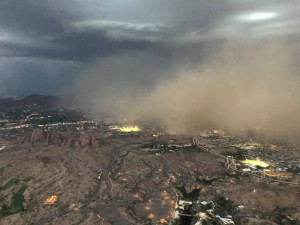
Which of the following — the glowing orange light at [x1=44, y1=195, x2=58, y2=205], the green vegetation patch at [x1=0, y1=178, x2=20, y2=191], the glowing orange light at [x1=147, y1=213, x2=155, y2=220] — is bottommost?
the glowing orange light at [x1=147, y1=213, x2=155, y2=220]

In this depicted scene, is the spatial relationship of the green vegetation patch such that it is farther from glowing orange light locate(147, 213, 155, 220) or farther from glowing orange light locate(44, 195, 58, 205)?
glowing orange light locate(147, 213, 155, 220)

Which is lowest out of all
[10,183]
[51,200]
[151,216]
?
[151,216]

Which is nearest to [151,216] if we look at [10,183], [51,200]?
[51,200]

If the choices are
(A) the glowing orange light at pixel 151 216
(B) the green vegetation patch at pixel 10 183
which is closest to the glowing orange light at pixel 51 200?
(B) the green vegetation patch at pixel 10 183

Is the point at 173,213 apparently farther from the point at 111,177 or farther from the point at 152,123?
the point at 152,123

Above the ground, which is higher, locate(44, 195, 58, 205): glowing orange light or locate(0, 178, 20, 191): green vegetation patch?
locate(0, 178, 20, 191): green vegetation patch

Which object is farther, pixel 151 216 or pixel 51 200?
pixel 51 200

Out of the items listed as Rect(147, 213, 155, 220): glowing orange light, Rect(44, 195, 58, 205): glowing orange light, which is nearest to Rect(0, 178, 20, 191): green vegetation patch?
Rect(44, 195, 58, 205): glowing orange light

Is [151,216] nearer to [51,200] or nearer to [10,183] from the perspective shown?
[51,200]

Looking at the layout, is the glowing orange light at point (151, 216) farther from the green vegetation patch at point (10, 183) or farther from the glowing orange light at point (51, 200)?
the green vegetation patch at point (10, 183)

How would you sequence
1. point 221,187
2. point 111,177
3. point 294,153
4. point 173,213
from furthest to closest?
point 294,153 → point 111,177 → point 221,187 → point 173,213

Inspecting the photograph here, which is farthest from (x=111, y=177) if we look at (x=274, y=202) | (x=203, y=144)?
(x=203, y=144)
